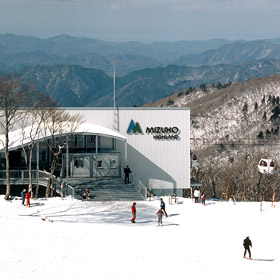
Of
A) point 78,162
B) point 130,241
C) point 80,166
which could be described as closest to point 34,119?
point 78,162

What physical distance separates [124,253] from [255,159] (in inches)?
3356

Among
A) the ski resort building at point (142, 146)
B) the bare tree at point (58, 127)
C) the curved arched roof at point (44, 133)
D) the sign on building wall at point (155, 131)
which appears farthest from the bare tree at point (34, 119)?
the sign on building wall at point (155, 131)

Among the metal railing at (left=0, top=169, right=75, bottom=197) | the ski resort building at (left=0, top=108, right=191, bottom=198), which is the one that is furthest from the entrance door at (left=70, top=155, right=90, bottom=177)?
the metal railing at (left=0, top=169, right=75, bottom=197)

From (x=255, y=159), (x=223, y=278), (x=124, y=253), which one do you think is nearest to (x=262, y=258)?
(x=223, y=278)

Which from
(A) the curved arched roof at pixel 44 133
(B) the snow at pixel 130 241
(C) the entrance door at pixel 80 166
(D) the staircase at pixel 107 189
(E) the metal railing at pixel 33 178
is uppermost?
(A) the curved arched roof at pixel 44 133

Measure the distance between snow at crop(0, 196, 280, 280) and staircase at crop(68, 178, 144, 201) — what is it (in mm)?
1731

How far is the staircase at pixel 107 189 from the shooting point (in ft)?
125

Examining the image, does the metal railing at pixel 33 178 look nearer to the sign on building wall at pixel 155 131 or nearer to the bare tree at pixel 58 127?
the bare tree at pixel 58 127

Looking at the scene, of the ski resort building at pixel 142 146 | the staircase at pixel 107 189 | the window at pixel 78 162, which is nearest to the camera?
the staircase at pixel 107 189

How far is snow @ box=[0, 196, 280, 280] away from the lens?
20.3 m

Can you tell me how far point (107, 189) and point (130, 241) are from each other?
15536mm

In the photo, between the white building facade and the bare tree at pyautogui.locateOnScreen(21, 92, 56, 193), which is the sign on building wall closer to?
the white building facade

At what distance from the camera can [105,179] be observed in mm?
44781

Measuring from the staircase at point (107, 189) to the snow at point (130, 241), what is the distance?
5.68 ft
